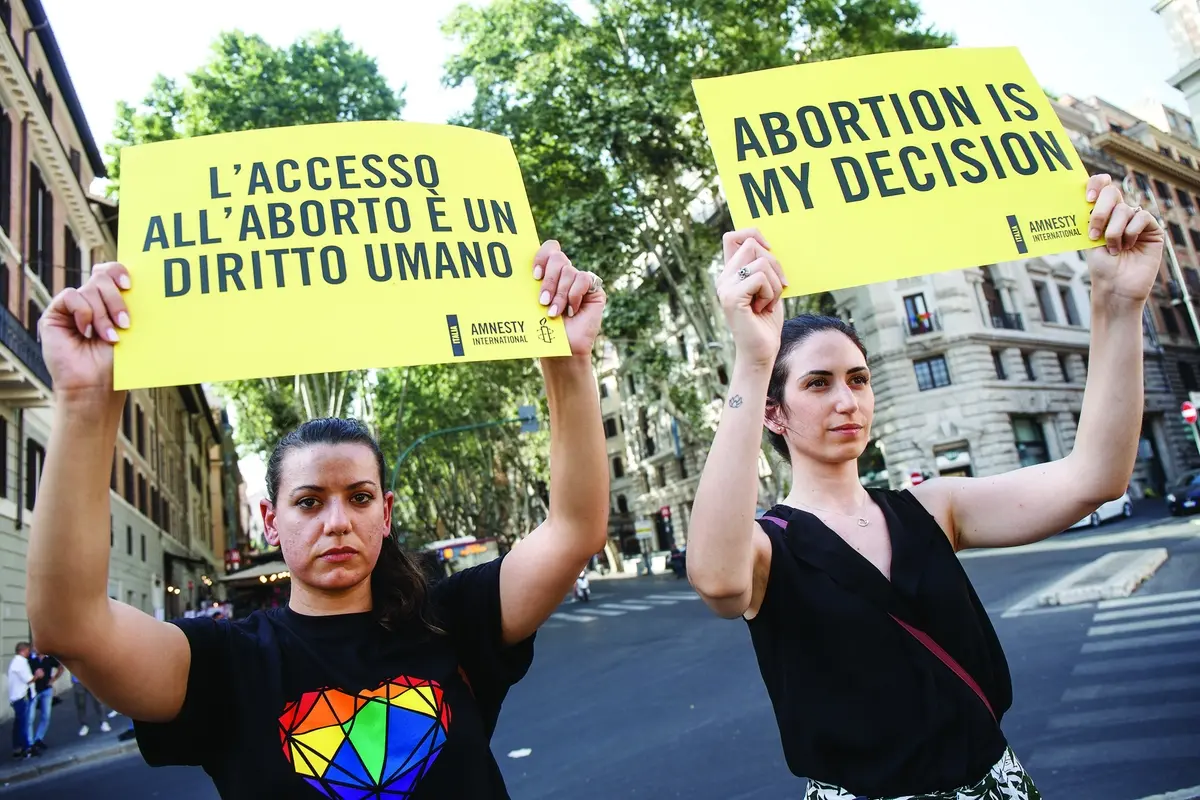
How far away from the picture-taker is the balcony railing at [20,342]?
565 inches

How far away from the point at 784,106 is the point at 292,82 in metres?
20.3

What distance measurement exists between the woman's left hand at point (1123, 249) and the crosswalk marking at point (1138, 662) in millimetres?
5991

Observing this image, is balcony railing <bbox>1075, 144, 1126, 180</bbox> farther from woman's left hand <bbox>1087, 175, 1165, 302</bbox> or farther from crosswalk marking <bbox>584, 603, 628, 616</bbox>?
woman's left hand <bbox>1087, 175, 1165, 302</bbox>

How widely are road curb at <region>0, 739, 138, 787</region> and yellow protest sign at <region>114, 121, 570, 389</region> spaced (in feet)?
30.4

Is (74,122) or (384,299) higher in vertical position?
(74,122)

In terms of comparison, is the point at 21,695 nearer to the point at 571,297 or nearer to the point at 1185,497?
the point at 571,297

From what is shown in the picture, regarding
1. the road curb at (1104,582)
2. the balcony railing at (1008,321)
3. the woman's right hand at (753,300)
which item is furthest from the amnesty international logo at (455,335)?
the balcony railing at (1008,321)

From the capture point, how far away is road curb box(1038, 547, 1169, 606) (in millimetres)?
10656

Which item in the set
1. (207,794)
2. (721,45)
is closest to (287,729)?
(207,794)

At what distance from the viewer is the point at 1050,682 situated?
6742mm

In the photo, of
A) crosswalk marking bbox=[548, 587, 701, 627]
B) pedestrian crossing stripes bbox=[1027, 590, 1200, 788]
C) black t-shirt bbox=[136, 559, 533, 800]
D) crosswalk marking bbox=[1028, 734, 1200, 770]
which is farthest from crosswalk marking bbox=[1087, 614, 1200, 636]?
crosswalk marking bbox=[548, 587, 701, 627]

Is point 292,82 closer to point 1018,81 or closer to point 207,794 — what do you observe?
point 207,794

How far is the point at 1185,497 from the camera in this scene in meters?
23.3

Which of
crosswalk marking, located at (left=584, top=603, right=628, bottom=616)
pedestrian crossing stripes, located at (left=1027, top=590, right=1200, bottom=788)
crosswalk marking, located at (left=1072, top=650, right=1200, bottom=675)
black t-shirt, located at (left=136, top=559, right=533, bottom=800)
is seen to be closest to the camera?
black t-shirt, located at (left=136, top=559, right=533, bottom=800)
